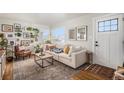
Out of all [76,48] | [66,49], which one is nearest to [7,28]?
[66,49]

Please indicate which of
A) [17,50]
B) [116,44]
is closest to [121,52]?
[116,44]

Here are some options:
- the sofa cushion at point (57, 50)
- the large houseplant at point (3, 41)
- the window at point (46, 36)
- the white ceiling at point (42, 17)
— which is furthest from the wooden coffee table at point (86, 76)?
the large houseplant at point (3, 41)

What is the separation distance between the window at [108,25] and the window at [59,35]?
0.59 m

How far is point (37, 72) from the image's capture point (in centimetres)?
122

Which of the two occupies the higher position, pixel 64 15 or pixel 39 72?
pixel 64 15

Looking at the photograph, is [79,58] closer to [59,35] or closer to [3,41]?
[59,35]

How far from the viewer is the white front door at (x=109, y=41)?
107cm

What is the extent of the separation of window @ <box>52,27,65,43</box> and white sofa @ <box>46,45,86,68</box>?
243 millimetres

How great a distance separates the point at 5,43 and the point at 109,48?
156 cm

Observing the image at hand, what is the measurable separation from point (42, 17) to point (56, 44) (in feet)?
1.60

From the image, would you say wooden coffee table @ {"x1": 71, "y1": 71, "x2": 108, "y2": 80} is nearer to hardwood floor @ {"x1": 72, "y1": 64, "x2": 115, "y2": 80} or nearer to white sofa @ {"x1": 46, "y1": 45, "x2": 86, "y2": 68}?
hardwood floor @ {"x1": 72, "y1": 64, "x2": 115, "y2": 80}

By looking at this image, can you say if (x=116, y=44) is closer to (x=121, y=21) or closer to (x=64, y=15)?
(x=121, y=21)

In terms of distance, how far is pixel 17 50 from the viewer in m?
1.28

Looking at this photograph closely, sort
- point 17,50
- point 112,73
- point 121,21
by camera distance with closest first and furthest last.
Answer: point 121,21, point 112,73, point 17,50
